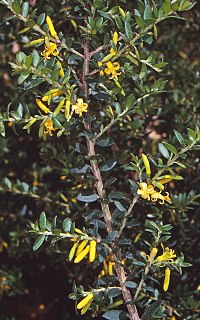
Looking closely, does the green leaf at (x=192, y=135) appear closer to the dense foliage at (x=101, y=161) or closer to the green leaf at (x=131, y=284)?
the dense foliage at (x=101, y=161)

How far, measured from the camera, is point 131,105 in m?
1.17

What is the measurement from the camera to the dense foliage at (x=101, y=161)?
1.12 m

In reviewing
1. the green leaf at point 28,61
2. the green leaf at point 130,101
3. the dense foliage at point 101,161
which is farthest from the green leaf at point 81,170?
the green leaf at point 28,61

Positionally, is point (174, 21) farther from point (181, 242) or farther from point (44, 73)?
point (44, 73)

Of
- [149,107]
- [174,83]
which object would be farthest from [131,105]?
[174,83]

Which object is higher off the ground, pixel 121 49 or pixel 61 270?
pixel 121 49

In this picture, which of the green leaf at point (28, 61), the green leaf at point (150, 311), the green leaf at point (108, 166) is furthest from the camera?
the green leaf at point (108, 166)

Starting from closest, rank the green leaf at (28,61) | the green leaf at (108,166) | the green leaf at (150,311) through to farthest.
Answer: the green leaf at (28,61)
the green leaf at (150,311)
the green leaf at (108,166)

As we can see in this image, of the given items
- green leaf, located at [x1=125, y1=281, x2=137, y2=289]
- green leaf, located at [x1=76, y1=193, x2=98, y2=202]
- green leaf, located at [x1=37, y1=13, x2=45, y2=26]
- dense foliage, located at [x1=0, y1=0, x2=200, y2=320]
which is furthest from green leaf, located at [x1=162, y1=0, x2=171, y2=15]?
green leaf, located at [x1=125, y1=281, x2=137, y2=289]

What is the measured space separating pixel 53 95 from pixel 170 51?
0.79 metres

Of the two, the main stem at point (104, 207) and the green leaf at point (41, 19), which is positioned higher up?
the green leaf at point (41, 19)

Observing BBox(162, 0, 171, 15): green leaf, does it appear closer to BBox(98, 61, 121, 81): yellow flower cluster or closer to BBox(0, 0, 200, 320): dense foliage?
BBox(0, 0, 200, 320): dense foliage

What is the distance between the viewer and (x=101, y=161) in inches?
61.4

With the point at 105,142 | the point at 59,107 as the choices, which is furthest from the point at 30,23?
the point at 105,142
